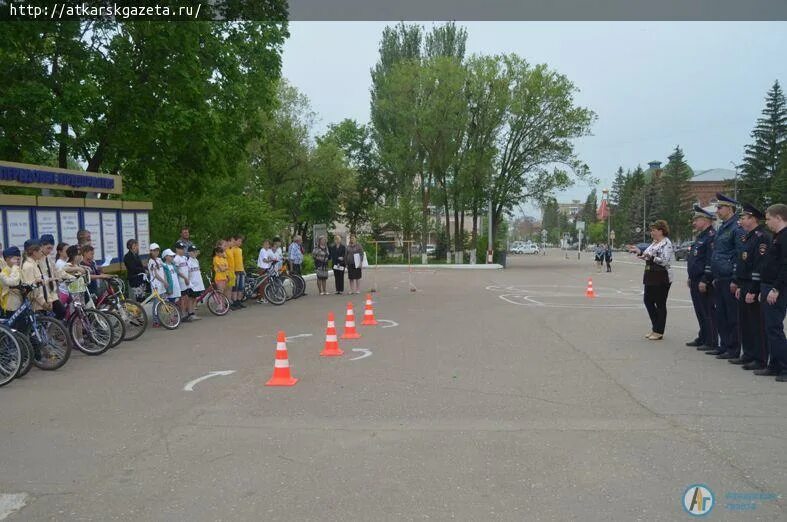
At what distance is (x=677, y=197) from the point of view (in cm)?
9519

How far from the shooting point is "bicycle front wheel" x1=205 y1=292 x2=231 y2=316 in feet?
49.9

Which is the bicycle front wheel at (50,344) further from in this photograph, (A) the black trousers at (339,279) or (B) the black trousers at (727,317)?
(A) the black trousers at (339,279)

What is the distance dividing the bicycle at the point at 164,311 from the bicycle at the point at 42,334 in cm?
365

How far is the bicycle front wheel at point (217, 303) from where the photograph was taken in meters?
15.2

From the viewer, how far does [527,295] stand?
810 inches

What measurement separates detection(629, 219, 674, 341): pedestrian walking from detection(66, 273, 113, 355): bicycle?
857 cm

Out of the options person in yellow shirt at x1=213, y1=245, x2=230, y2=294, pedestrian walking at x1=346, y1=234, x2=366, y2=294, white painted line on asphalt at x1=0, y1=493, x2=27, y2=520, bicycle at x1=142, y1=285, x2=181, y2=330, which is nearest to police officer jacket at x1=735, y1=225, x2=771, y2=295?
white painted line on asphalt at x1=0, y1=493, x2=27, y2=520

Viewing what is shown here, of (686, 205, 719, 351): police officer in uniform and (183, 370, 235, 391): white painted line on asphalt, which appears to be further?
(686, 205, 719, 351): police officer in uniform

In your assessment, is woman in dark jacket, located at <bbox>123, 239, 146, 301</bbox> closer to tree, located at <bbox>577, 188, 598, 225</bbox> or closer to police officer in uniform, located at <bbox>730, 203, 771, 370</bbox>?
police officer in uniform, located at <bbox>730, 203, 771, 370</bbox>

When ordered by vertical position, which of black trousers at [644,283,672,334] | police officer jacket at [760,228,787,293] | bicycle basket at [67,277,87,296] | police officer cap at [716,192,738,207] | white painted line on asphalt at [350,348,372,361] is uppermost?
police officer cap at [716,192,738,207]

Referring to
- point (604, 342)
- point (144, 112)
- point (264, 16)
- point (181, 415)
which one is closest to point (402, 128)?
point (264, 16)

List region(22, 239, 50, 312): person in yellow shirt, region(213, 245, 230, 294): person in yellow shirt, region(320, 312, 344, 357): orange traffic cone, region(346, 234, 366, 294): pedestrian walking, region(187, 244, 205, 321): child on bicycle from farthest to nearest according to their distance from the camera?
region(346, 234, 366, 294): pedestrian walking → region(213, 245, 230, 294): person in yellow shirt → region(187, 244, 205, 321): child on bicycle → region(320, 312, 344, 357): orange traffic cone → region(22, 239, 50, 312): person in yellow shirt

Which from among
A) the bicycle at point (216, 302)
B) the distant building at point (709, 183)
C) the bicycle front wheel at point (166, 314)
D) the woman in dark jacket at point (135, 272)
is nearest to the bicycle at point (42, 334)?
the bicycle front wheel at point (166, 314)

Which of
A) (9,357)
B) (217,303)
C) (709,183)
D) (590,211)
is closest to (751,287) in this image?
(9,357)
